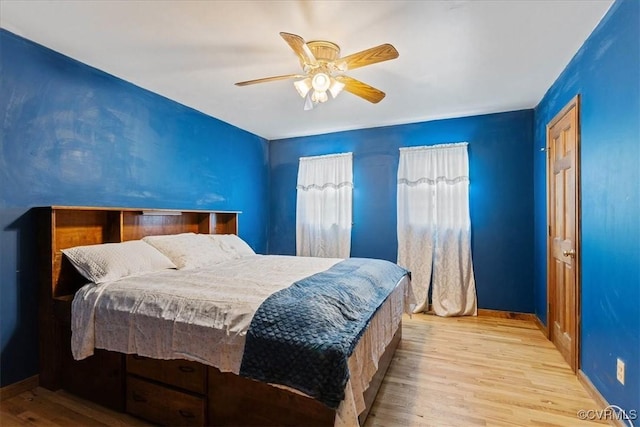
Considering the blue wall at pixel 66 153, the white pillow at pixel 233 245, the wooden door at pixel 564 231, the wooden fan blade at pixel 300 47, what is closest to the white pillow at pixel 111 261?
the blue wall at pixel 66 153

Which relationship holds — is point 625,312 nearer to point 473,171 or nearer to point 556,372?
point 556,372

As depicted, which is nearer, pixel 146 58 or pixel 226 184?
pixel 146 58

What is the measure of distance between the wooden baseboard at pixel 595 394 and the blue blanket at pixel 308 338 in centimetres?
A: 149

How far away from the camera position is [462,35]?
2141 mm

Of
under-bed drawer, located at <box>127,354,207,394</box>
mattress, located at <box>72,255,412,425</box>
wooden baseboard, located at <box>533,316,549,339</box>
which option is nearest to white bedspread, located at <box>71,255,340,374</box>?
mattress, located at <box>72,255,412,425</box>

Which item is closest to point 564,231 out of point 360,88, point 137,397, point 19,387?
point 360,88

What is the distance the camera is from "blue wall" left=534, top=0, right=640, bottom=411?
1.61m

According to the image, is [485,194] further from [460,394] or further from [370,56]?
[370,56]

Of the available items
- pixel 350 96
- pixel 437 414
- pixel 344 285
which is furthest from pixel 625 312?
pixel 350 96

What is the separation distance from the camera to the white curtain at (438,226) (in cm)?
379

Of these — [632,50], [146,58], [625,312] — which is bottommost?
[625,312]

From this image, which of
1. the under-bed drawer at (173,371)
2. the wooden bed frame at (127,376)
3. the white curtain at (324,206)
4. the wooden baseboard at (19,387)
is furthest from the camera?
the white curtain at (324,206)

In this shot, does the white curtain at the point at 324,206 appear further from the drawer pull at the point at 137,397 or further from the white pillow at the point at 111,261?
the drawer pull at the point at 137,397

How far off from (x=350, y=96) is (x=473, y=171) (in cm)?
185
